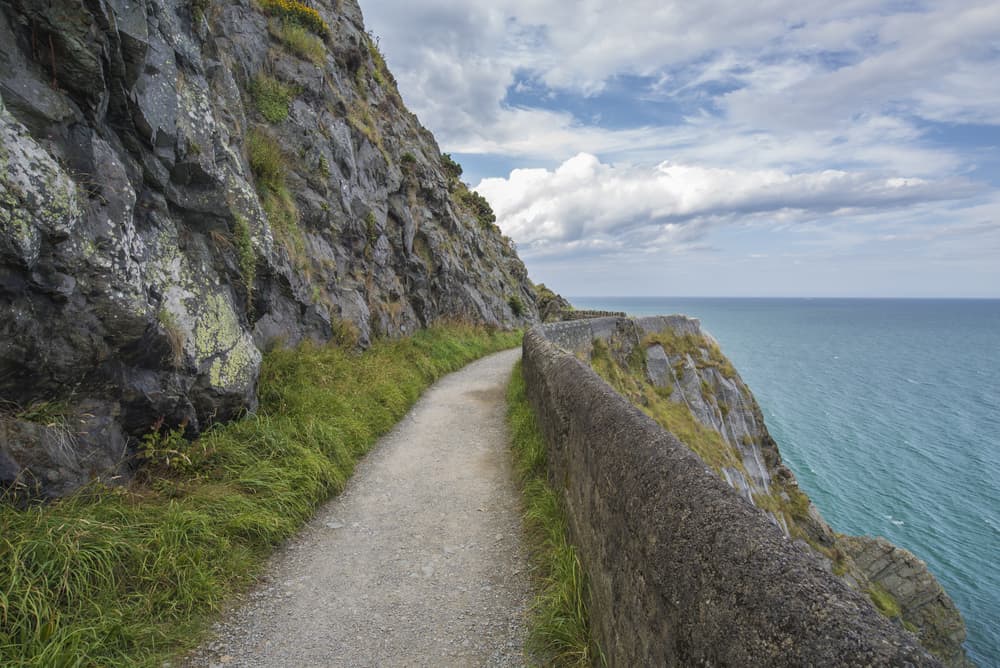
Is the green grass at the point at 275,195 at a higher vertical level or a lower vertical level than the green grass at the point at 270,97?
lower

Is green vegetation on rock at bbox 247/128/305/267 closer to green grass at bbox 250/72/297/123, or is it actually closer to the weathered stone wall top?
green grass at bbox 250/72/297/123

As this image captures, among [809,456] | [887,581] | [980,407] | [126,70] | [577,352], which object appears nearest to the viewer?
[126,70]

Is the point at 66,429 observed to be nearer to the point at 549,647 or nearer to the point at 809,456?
the point at 549,647

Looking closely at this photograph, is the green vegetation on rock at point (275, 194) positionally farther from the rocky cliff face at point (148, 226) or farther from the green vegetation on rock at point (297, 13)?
the green vegetation on rock at point (297, 13)

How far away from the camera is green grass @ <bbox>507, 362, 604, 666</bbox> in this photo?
4008mm

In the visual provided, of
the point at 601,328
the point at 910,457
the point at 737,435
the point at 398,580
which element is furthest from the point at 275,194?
the point at 910,457

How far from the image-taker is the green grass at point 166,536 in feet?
12.0

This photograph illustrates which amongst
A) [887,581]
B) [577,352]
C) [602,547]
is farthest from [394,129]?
[887,581]

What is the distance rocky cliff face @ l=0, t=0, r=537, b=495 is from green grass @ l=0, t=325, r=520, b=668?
484mm

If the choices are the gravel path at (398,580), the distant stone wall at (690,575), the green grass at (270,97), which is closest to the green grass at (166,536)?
the gravel path at (398,580)

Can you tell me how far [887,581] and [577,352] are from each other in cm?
1525

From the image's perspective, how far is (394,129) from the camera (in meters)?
21.9

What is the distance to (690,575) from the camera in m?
2.44

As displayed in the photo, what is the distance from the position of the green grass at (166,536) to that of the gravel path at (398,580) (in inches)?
13.1
